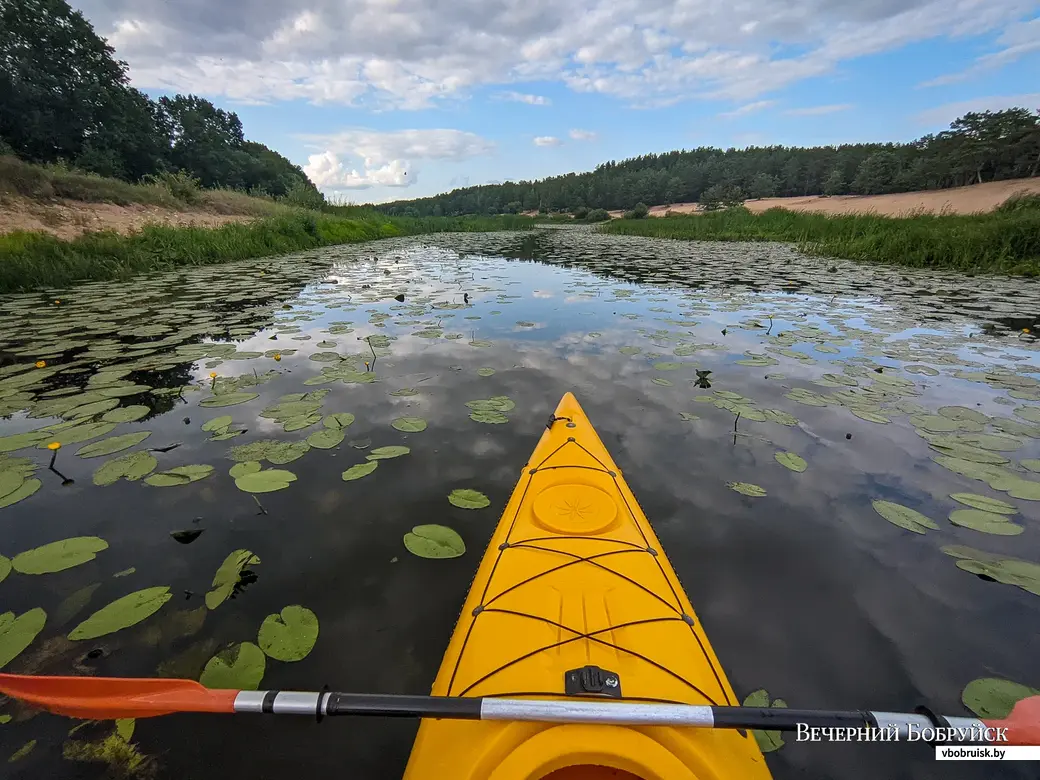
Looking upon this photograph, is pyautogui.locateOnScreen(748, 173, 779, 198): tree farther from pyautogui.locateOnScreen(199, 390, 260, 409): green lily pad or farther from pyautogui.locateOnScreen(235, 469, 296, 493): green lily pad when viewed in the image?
Result: pyautogui.locateOnScreen(235, 469, 296, 493): green lily pad

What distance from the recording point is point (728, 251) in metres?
14.1

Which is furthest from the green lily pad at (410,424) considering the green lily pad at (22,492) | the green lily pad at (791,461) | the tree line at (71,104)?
the tree line at (71,104)

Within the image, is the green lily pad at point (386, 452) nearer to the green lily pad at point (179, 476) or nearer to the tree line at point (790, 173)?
the green lily pad at point (179, 476)

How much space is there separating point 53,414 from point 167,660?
99.3 inches

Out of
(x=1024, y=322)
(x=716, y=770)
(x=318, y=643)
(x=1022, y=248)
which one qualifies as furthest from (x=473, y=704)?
(x=1022, y=248)

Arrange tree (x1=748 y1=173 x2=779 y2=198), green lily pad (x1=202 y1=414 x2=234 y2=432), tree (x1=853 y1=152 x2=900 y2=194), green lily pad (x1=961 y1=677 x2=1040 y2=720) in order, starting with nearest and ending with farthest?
green lily pad (x1=961 y1=677 x2=1040 y2=720) → green lily pad (x1=202 y1=414 x2=234 y2=432) → tree (x1=853 y1=152 x2=900 y2=194) → tree (x1=748 y1=173 x2=779 y2=198)

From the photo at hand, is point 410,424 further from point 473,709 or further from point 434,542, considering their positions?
point 473,709

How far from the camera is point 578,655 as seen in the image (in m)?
1.14

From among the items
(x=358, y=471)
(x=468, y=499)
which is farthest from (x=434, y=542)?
(x=358, y=471)

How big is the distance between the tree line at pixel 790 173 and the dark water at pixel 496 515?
4551cm

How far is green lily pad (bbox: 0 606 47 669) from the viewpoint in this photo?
4.47ft

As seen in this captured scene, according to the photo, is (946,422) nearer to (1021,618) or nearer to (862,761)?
(1021,618)

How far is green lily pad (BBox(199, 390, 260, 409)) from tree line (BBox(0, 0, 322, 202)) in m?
22.3

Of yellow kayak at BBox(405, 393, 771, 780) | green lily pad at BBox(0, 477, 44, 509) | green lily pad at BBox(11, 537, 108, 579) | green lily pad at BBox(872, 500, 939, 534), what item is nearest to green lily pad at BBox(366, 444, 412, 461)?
yellow kayak at BBox(405, 393, 771, 780)
